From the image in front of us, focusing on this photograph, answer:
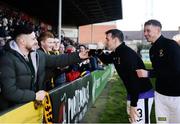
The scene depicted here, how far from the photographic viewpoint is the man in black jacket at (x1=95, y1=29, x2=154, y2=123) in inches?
231

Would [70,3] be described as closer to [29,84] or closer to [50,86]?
[50,86]

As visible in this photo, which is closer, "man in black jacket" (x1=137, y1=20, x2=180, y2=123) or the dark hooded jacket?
the dark hooded jacket

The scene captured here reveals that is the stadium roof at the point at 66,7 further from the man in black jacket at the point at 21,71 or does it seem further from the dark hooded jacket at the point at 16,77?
the dark hooded jacket at the point at 16,77

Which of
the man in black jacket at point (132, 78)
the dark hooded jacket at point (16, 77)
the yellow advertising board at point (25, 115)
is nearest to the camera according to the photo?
the yellow advertising board at point (25, 115)

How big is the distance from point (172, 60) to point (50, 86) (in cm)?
214

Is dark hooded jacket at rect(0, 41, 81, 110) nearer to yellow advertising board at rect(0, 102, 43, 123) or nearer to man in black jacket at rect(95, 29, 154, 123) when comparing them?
yellow advertising board at rect(0, 102, 43, 123)

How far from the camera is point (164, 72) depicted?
599 cm

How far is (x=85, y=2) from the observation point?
83.4 feet

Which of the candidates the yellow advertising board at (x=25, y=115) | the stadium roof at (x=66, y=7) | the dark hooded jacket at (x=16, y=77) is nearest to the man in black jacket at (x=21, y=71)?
the dark hooded jacket at (x=16, y=77)

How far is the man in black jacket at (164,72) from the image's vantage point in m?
5.91

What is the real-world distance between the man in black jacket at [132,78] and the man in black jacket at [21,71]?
122 cm

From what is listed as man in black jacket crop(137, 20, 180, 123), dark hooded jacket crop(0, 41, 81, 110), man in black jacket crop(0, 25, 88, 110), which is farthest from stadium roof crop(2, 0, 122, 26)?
dark hooded jacket crop(0, 41, 81, 110)

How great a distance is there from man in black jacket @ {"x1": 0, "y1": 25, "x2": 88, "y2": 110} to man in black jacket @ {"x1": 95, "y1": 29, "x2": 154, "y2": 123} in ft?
4.00

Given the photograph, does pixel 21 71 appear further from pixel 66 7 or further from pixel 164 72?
pixel 66 7
